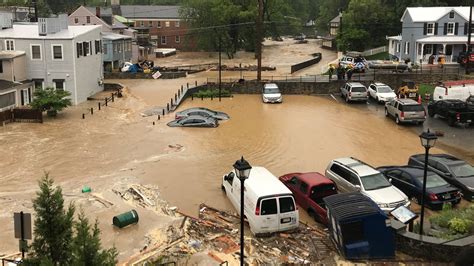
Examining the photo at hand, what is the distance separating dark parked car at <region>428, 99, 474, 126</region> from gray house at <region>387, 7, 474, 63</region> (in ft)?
77.6

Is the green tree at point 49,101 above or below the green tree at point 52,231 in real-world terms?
below

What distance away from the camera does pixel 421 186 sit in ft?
66.4

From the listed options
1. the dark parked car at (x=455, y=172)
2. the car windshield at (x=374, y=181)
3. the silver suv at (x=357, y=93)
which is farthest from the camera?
the silver suv at (x=357, y=93)

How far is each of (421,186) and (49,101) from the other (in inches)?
1049

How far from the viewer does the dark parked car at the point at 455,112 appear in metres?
34.3

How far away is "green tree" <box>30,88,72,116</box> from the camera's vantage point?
38.2 m

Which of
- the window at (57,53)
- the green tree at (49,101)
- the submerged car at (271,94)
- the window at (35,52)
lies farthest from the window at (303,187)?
the window at (35,52)

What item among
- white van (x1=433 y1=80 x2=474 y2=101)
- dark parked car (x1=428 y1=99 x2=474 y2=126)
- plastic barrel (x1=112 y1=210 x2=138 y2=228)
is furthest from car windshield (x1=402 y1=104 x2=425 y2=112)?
plastic barrel (x1=112 y1=210 x2=138 y2=228)

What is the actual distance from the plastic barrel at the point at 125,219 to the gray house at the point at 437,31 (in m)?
47.1

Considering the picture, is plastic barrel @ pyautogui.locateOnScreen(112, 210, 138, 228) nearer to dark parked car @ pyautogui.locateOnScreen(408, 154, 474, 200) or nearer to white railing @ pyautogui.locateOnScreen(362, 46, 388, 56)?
dark parked car @ pyautogui.locateOnScreen(408, 154, 474, 200)

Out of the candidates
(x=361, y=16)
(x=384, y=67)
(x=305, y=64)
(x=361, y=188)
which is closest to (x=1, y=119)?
(x=361, y=188)

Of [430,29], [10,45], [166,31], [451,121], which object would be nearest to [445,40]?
[430,29]

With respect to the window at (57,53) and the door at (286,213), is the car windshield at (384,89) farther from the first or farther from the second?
the door at (286,213)

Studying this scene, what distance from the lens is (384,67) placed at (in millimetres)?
54094
